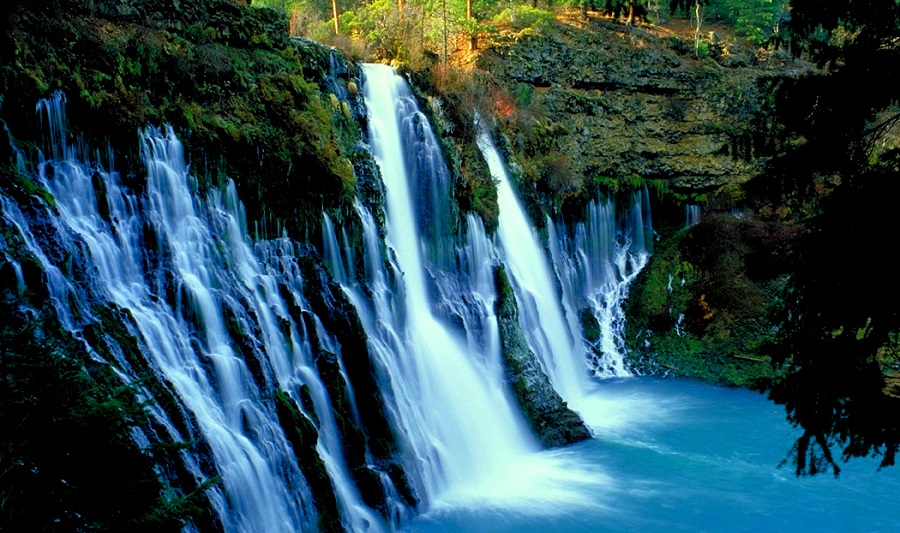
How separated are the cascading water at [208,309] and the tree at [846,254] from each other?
20.5 ft

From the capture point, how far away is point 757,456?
1442 centimetres

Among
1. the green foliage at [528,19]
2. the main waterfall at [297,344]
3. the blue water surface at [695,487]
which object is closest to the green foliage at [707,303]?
the blue water surface at [695,487]

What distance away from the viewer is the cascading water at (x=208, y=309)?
332 inches

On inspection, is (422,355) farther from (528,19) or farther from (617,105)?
(528,19)

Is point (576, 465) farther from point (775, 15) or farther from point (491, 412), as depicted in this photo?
point (775, 15)

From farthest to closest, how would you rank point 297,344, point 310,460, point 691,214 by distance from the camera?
point 691,214, point 297,344, point 310,460

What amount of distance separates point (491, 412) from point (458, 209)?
198 inches

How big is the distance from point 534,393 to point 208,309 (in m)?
7.71

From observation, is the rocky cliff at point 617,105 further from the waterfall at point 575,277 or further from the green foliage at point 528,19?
the waterfall at point 575,277

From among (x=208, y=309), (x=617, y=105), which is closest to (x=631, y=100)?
(x=617, y=105)

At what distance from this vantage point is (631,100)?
25.3 metres

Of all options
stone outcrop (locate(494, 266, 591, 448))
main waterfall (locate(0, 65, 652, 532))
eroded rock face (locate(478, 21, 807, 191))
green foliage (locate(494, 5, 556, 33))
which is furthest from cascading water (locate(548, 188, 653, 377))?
green foliage (locate(494, 5, 556, 33))

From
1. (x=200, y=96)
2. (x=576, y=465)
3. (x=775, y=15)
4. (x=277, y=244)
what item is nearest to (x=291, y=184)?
(x=277, y=244)

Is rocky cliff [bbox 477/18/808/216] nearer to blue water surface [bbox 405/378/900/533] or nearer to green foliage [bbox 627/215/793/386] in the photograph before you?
green foliage [bbox 627/215/793/386]
